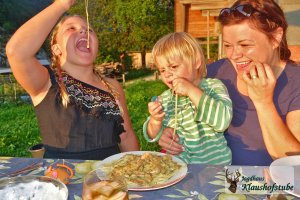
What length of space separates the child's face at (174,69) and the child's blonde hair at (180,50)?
2 cm

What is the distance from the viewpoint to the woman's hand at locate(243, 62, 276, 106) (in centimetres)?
208

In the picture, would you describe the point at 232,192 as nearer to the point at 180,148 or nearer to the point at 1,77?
the point at 180,148

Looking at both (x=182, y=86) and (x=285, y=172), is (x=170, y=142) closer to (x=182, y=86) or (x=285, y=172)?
(x=182, y=86)

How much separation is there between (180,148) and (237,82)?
2.32 ft

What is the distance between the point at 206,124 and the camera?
2555 mm

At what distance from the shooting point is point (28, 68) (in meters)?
2.37

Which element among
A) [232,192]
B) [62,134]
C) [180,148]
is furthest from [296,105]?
[62,134]

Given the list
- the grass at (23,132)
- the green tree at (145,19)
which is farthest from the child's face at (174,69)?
the green tree at (145,19)

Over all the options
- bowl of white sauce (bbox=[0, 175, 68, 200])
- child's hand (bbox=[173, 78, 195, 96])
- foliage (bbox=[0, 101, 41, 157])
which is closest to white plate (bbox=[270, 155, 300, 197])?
child's hand (bbox=[173, 78, 195, 96])

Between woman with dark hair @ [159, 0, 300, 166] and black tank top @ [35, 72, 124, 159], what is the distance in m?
0.53

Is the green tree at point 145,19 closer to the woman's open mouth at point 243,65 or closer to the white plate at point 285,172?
the woman's open mouth at point 243,65

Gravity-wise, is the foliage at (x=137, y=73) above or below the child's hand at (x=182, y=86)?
below

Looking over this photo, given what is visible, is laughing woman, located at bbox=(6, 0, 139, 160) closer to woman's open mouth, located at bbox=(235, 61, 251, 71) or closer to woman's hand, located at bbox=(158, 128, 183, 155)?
woman's hand, located at bbox=(158, 128, 183, 155)

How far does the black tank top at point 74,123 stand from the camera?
8.79 feet
